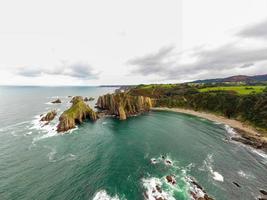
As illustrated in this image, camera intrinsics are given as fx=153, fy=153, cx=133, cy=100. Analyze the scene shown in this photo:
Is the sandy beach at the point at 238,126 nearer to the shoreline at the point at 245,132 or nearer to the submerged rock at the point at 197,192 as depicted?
the shoreline at the point at 245,132

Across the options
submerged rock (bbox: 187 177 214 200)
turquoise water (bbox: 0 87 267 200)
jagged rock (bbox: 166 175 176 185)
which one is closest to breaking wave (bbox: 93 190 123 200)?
turquoise water (bbox: 0 87 267 200)

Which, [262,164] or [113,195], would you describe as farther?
[262,164]

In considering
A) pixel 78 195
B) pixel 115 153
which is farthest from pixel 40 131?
pixel 78 195

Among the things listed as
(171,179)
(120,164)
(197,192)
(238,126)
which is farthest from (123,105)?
(197,192)

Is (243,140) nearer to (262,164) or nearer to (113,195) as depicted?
(262,164)

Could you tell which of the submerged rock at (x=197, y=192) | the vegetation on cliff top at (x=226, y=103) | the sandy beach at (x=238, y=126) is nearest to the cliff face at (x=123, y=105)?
the vegetation on cliff top at (x=226, y=103)

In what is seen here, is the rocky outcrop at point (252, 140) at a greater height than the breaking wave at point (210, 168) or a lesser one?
lesser

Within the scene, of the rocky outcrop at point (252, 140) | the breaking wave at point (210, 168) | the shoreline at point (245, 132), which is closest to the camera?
the breaking wave at point (210, 168)
